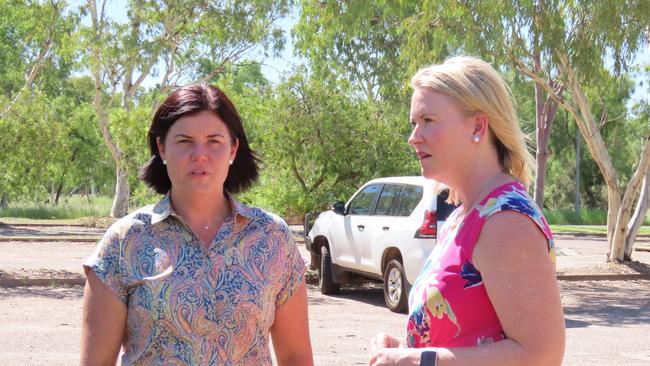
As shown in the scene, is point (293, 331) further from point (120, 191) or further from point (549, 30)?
point (120, 191)

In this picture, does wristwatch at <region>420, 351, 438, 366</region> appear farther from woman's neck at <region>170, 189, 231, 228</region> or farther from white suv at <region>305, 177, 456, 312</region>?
white suv at <region>305, 177, 456, 312</region>

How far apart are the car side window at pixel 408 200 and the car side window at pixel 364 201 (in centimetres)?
81

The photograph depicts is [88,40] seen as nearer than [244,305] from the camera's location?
No

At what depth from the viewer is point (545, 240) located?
7.46ft

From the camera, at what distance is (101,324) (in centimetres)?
278

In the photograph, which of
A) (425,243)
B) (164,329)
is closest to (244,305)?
(164,329)

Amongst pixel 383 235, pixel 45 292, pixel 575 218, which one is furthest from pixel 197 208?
pixel 575 218

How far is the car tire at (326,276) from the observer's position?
1410cm

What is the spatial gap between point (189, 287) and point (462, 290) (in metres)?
0.87

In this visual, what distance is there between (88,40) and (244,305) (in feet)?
104

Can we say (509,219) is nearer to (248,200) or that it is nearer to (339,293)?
(339,293)

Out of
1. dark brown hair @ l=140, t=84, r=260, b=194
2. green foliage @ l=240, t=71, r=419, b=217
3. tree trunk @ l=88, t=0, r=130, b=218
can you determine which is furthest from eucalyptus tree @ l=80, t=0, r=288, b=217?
dark brown hair @ l=140, t=84, r=260, b=194

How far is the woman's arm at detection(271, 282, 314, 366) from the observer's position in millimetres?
3021

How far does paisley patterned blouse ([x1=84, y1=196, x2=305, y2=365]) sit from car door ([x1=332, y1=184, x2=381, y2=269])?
10.1 m
